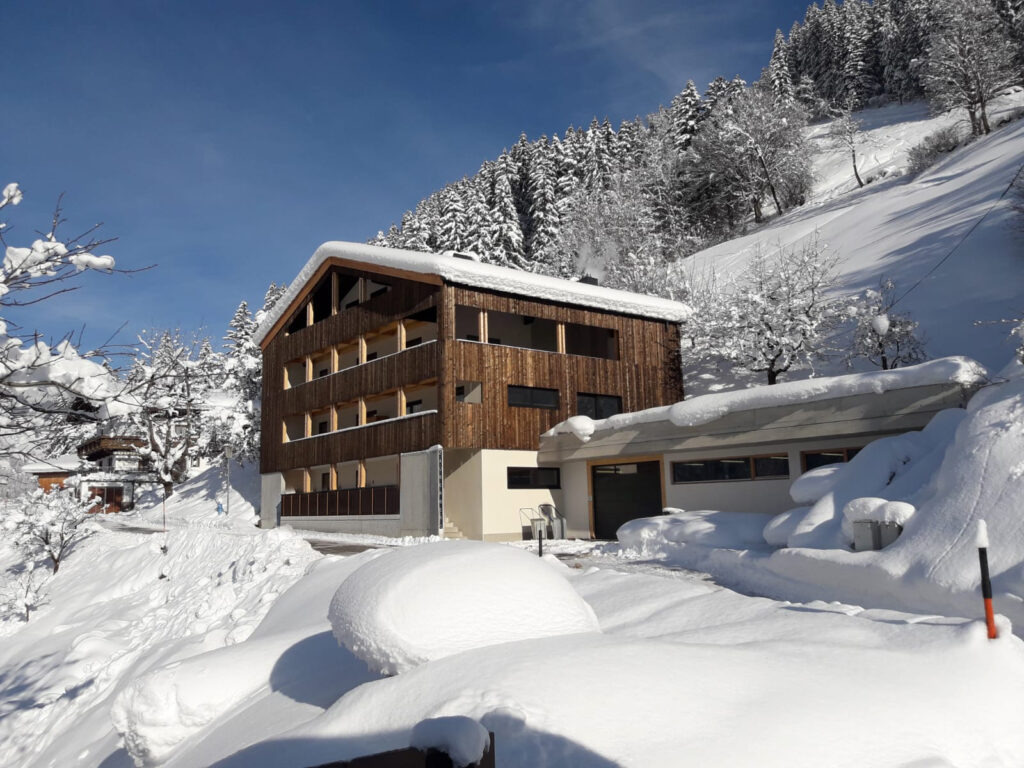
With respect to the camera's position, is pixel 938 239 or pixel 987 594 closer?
pixel 987 594

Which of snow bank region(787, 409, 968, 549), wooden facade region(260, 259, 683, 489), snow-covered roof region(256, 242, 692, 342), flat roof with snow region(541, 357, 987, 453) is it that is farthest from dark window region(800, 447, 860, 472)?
snow-covered roof region(256, 242, 692, 342)

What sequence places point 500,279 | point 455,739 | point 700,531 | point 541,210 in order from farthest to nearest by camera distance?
1. point 541,210
2. point 500,279
3. point 700,531
4. point 455,739

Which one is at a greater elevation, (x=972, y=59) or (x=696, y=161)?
(x=972, y=59)

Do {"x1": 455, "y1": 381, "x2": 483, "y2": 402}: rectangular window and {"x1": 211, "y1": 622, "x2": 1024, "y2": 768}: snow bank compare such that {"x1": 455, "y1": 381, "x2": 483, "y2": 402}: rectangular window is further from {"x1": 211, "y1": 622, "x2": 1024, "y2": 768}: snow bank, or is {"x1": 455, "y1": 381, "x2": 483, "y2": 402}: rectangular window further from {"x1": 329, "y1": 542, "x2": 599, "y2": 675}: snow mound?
{"x1": 211, "y1": 622, "x2": 1024, "y2": 768}: snow bank

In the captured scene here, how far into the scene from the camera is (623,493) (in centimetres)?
2184

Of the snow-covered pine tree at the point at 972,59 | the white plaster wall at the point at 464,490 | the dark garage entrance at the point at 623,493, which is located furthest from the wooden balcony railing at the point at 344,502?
the snow-covered pine tree at the point at 972,59

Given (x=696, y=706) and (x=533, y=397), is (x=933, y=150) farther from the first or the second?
(x=696, y=706)

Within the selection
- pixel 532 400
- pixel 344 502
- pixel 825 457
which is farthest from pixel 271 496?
pixel 825 457

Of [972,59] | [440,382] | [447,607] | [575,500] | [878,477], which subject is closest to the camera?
[447,607]

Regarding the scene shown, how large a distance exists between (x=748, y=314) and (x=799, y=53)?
7132 cm

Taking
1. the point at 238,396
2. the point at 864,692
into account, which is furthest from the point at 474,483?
the point at 238,396

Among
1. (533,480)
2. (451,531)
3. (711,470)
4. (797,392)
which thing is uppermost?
(797,392)

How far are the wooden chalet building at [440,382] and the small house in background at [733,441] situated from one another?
1959 mm

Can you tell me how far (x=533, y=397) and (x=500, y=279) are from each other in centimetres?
406
